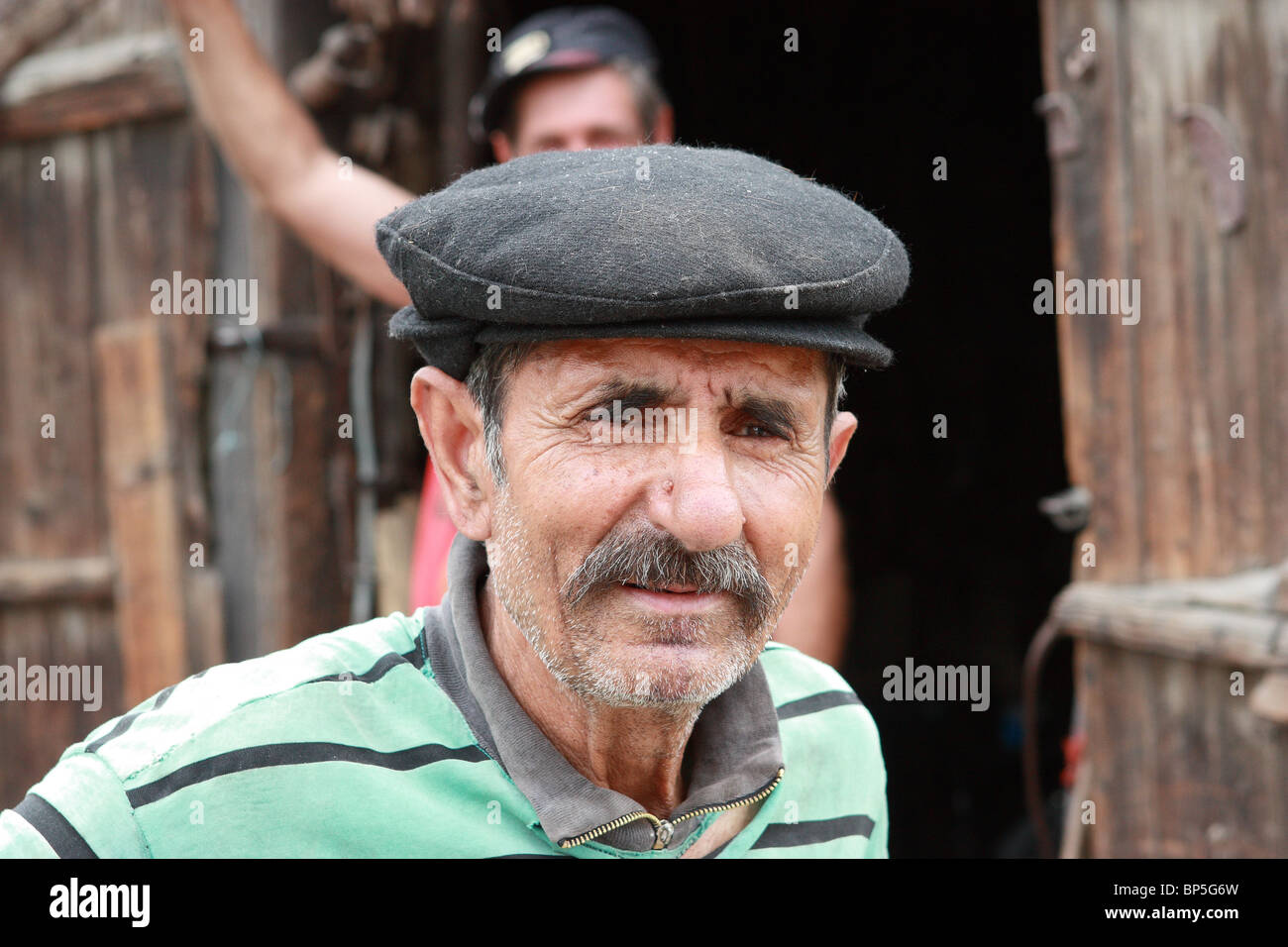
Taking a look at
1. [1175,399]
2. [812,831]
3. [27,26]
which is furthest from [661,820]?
[27,26]

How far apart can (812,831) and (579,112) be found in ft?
6.04

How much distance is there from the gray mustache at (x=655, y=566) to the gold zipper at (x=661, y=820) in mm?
252

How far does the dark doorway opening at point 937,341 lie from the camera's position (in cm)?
522

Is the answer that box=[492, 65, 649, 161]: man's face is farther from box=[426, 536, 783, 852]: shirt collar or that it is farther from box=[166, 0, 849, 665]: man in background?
box=[426, 536, 783, 852]: shirt collar

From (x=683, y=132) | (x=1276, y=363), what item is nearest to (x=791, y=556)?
(x=1276, y=363)

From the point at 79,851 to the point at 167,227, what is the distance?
107 inches

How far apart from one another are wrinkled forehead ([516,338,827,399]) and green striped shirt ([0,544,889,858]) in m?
0.31

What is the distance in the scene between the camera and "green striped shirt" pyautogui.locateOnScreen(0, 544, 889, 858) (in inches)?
47.4

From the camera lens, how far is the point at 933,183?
5.78m

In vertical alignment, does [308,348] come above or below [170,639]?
above

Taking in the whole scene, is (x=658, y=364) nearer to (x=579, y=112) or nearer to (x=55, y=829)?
(x=55, y=829)

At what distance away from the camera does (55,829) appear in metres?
1.15
